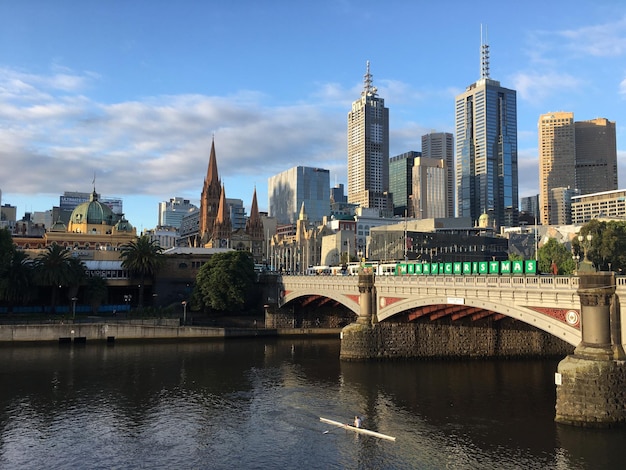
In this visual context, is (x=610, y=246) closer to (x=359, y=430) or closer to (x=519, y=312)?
(x=519, y=312)

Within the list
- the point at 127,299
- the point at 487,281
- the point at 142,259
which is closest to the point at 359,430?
the point at 487,281

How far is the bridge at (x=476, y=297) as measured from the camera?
4372 centimetres

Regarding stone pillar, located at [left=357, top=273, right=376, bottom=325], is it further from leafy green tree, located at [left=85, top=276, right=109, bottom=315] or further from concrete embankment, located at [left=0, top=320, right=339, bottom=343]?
leafy green tree, located at [left=85, top=276, right=109, bottom=315]

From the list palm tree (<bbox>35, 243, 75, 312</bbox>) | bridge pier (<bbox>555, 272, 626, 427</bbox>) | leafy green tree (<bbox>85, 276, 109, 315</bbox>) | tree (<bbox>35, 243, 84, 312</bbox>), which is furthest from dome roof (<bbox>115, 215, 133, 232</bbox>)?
bridge pier (<bbox>555, 272, 626, 427</bbox>)

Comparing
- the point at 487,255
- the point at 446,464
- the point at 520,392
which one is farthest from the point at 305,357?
the point at 487,255

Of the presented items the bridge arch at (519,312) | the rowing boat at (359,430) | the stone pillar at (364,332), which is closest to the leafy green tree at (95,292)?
the stone pillar at (364,332)

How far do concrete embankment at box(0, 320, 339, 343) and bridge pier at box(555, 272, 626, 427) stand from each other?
199 ft

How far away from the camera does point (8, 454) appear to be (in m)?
38.1

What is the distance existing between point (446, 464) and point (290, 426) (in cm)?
1325

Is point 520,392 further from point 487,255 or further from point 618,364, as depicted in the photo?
point 487,255

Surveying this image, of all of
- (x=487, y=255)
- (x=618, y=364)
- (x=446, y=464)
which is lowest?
(x=446, y=464)

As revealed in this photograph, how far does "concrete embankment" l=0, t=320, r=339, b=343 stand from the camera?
278 ft

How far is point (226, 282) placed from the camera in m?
99.1

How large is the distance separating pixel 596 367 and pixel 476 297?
15224mm
